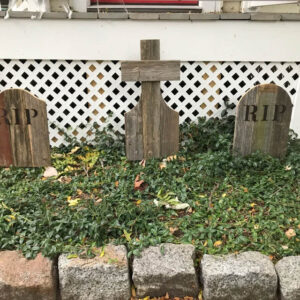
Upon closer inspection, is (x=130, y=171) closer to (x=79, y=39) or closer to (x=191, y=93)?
(x=191, y=93)

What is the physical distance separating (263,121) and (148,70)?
1.33 m

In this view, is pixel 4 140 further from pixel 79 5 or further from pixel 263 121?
pixel 263 121

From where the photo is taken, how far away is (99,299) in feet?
8.84

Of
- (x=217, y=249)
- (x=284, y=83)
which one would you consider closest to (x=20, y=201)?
(x=217, y=249)

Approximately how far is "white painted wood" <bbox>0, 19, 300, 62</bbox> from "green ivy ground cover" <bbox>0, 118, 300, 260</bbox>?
34.7 inches

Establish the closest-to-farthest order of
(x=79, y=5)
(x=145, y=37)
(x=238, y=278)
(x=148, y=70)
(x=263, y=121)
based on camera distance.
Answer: (x=238, y=278)
(x=148, y=70)
(x=263, y=121)
(x=145, y=37)
(x=79, y=5)

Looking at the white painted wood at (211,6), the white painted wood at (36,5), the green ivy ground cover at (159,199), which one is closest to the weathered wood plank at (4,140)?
the green ivy ground cover at (159,199)

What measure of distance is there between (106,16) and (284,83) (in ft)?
7.36

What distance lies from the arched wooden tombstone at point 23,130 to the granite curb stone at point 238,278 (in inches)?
81.6

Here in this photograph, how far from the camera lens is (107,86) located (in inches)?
167

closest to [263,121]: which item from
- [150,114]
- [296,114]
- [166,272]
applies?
[296,114]

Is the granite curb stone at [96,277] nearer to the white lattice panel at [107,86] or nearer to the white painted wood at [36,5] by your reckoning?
the white lattice panel at [107,86]

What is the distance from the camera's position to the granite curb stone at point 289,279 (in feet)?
8.38

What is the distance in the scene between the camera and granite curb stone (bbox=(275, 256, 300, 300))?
2.55 meters
